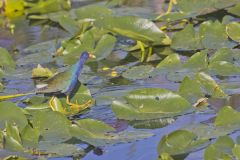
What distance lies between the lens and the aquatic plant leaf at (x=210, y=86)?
7.04 ft

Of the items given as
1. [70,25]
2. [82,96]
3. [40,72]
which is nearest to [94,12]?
[70,25]

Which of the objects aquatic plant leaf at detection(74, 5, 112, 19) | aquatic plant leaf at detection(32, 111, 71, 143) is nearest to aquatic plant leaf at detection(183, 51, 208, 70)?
aquatic plant leaf at detection(32, 111, 71, 143)

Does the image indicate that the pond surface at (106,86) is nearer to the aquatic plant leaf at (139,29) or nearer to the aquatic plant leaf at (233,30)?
the aquatic plant leaf at (139,29)

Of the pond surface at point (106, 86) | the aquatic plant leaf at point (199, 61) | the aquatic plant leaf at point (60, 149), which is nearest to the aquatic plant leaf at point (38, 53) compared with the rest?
the pond surface at point (106, 86)

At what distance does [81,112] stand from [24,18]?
77.6 inches

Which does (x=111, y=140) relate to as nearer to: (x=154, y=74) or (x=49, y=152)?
(x=49, y=152)

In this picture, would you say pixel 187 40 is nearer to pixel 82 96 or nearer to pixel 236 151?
pixel 82 96

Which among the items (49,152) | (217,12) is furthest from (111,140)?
(217,12)

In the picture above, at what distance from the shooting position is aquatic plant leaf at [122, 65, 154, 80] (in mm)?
2502

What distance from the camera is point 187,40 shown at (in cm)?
283

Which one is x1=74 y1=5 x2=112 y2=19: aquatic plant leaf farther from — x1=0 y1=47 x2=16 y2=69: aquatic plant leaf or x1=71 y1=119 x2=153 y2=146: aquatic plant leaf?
x1=71 y1=119 x2=153 y2=146: aquatic plant leaf

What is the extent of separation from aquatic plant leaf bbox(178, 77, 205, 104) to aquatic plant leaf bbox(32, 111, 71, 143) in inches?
16.3

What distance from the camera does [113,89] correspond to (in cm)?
243

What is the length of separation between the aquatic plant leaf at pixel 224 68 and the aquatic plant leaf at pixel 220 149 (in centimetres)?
70
